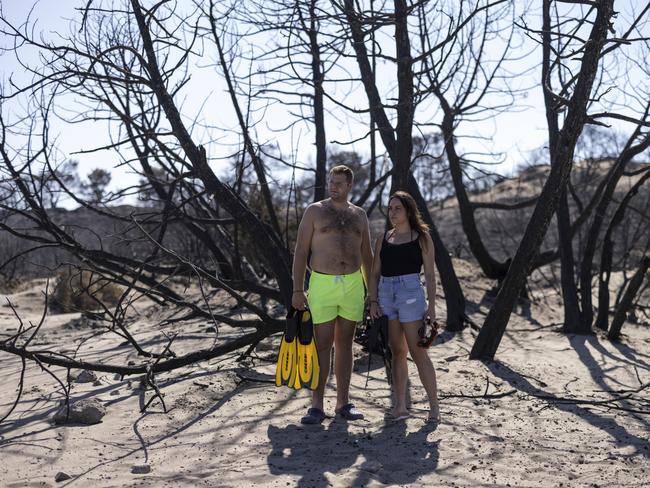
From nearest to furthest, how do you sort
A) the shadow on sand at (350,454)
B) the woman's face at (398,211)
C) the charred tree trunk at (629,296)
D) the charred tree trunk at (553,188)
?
the shadow on sand at (350,454) < the woman's face at (398,211) < the charred tree trunk at (553,188) < the charred tree trunk at (629,296)

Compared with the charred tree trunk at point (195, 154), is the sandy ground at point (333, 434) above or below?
below

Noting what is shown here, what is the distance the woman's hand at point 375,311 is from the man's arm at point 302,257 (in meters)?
0.45

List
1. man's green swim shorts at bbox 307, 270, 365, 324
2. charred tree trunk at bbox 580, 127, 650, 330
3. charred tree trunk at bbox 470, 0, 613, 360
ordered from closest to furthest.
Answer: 1. man's green swim shorts at bbox 307, 270, 365, 324
2. charred tree trunk at bbox 470, 0, 613, 360
3. charred tree trunk at bbox 580, 127, 650, 330

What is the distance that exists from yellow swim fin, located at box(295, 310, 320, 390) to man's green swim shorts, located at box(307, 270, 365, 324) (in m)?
0.07

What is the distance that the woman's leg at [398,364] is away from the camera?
536cm

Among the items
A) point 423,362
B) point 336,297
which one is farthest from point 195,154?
point 423,362

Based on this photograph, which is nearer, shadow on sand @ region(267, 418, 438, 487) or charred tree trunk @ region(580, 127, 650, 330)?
shadow on sand @ region(267, 418, 438, 487)

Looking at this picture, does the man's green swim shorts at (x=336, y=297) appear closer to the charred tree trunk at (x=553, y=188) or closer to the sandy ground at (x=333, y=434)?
the sandy ground at (x=333, y=434)

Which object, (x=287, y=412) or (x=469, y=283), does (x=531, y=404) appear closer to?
(x=287, y=412)

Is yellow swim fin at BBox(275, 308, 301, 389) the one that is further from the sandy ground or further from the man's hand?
the sandy ground

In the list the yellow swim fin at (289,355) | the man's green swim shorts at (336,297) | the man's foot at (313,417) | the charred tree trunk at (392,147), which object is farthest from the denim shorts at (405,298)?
the charred tree trunk at (392,147)

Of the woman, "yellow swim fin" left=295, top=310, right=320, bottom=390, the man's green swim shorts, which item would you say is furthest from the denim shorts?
"yellow swim fin" left=295, top=310, right=320, bottom=390

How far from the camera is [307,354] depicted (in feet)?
17.6

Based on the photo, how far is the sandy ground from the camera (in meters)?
4.30
